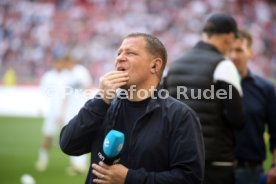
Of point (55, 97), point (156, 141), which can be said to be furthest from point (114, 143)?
point (55, 97)

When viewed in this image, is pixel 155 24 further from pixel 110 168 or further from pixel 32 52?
pixel 110 168

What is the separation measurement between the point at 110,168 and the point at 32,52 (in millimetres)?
24500

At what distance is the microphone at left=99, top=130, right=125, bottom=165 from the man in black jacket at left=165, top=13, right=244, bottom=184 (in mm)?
1751

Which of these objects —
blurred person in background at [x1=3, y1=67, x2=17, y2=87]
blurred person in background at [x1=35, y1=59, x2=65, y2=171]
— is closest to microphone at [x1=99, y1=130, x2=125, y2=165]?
blurred person in background at [x1=35, y1=59, x2=65, y2=171]

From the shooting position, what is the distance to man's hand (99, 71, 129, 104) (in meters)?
3.33

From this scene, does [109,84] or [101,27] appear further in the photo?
[101,27]

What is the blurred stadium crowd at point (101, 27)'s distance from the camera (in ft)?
87.5

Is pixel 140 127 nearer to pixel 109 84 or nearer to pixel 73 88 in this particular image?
pixel 109 84

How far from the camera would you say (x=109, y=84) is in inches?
131

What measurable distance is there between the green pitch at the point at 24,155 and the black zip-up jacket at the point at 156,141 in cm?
621

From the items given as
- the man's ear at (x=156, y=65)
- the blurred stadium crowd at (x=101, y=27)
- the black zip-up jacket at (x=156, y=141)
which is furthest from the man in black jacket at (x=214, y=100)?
the blurred stadium crowd at (x=101, y=27)

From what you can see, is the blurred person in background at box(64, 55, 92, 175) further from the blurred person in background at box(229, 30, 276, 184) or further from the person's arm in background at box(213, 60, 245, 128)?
the person's arm in background at box(213, 60, 245, 128)

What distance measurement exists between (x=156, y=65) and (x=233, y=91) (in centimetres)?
133

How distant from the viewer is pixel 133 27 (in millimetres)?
28469
